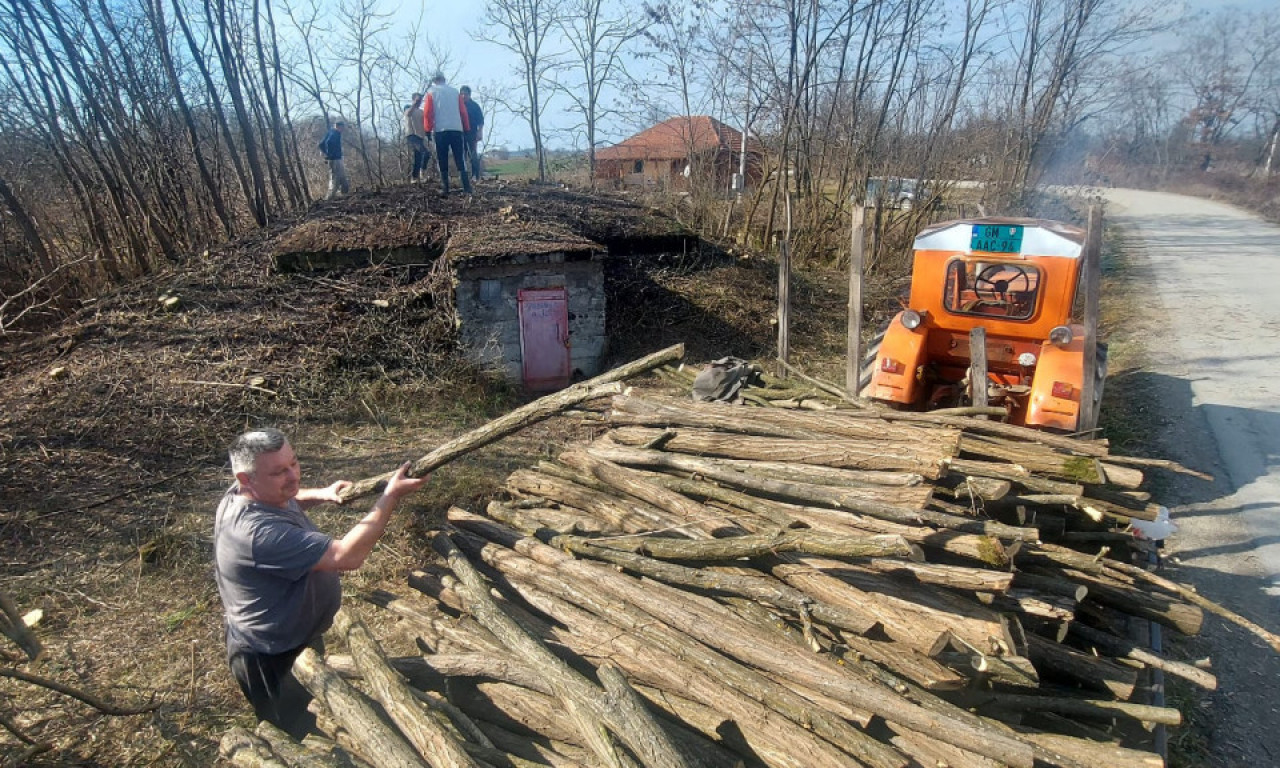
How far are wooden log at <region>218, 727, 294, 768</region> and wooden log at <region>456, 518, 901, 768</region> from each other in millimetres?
1393

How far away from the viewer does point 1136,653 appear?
3537mm

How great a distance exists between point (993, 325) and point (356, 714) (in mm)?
6104

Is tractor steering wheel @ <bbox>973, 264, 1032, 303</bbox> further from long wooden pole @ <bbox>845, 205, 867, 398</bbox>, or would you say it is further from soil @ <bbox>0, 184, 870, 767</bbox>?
soil @ <bbox>0, 184, 870, 767</bbox>

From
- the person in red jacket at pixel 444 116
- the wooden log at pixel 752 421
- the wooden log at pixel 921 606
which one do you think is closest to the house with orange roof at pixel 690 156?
the person in red jacket at pixel 444 116

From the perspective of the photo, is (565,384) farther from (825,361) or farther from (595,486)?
(595,486)

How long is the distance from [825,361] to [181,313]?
10009 mm

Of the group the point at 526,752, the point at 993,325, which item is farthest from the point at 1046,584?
the point at 993,325

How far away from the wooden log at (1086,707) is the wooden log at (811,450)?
119 centimetres

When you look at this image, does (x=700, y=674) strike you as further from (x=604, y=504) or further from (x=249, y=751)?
(x=249, y=751)

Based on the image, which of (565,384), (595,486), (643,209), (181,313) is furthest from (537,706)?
(643,209)

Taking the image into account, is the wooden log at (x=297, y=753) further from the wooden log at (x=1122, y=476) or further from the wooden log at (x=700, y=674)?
the wooden log at (x=1122, y=476)

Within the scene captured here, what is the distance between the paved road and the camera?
13.5 ft

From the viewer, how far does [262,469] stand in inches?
118

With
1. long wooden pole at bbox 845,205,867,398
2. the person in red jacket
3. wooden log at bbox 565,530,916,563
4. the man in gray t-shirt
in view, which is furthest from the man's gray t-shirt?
the person in red jacket
